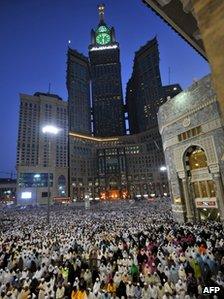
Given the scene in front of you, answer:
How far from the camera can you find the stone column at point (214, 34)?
8.10ft

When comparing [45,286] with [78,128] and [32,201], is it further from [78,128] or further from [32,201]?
[78,128]

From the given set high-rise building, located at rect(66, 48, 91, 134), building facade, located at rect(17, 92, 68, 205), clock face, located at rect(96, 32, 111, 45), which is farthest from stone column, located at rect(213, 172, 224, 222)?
clock face, located at rect(96, 32, 111, 45)

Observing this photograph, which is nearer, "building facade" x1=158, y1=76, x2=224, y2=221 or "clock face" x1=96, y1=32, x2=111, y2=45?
"building facade" x1=158, y1=76, x2=224, y2=221

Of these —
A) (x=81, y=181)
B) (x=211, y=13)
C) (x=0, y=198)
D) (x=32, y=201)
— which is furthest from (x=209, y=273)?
(x=0, y=198)

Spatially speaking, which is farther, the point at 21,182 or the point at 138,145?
the point at 138,145

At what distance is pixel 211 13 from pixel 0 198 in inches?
4954

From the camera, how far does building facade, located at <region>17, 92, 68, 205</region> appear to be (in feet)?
304

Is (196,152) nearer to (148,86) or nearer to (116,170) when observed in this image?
(116,170)

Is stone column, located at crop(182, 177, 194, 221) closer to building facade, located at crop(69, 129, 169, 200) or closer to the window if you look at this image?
the window

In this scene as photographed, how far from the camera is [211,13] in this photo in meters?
2.64

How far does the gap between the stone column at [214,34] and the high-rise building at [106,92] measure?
131 m

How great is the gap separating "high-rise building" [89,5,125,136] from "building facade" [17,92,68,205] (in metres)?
32.1

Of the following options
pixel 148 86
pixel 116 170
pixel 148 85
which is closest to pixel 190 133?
pixel 116 170

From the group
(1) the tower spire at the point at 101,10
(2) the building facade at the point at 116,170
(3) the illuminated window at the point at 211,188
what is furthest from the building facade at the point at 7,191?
(1) the tower spire at the point at 101,10
